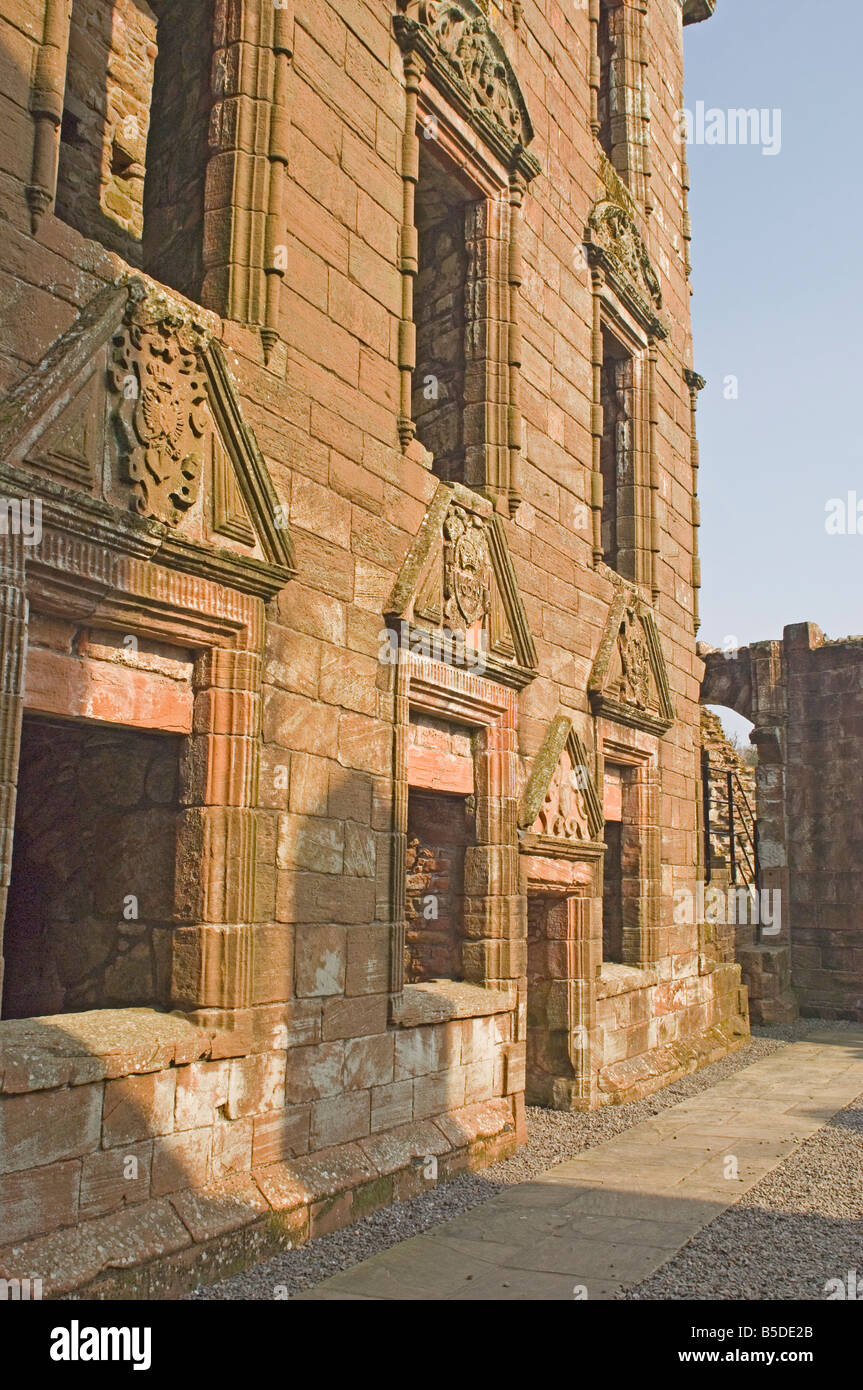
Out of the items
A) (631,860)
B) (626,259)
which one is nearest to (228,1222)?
(631,860)

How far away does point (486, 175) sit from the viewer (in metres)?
8.31

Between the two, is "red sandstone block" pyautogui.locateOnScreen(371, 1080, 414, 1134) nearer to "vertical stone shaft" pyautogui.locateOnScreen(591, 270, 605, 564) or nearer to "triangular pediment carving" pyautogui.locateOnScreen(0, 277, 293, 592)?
"triangular pediment carving" pyautogui.locateOnScreen(0, 277, 293, 592)

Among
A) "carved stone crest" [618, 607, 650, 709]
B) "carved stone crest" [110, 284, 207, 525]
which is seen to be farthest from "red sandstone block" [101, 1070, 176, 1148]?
"carved stone crest" [618, 607, 650, 709]

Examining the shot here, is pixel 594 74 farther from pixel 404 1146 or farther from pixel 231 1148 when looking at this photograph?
pixel 231 1148

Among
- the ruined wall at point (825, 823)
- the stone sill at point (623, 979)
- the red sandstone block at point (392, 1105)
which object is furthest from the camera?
the ruined wall at point (825, 823)

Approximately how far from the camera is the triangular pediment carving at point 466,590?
267 inches

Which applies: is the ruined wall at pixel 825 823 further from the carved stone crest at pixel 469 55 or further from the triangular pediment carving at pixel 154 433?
the triangular pediment carving at pixel 154 433

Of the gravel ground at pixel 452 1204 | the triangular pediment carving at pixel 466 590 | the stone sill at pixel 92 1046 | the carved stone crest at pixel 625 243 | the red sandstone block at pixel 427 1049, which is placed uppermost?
the carved stone crest at pixel 625 243

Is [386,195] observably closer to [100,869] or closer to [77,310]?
[77,310]

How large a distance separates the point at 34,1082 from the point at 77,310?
2981 mm

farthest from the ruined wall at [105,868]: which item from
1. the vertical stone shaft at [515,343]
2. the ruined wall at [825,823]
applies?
the ruined wall at [825,823]

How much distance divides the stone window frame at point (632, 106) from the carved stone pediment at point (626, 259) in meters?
0.75

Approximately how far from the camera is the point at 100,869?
17.4 feet

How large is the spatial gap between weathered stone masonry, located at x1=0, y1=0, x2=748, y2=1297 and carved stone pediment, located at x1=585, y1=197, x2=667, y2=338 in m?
0.24
